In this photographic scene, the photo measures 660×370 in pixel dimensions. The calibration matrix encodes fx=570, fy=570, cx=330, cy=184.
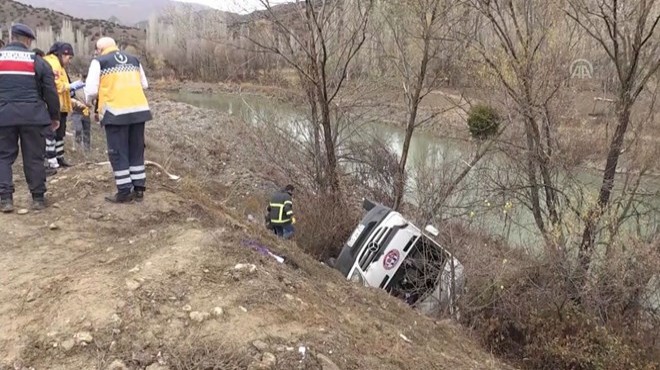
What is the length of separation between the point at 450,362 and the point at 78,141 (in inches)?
340

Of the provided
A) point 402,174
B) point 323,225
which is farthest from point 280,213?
point 402,174

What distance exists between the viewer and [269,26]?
35.6ft

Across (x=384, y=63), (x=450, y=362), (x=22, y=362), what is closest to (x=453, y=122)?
(x=384, y=63)

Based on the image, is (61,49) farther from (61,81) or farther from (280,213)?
(280,213)

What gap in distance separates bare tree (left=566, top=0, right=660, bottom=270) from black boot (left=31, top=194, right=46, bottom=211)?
7.84 metres

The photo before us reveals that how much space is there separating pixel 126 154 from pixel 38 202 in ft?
3.13

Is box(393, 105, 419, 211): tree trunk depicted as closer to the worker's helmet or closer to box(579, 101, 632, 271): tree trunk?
box(579, 101, 632, 271): tree trunk

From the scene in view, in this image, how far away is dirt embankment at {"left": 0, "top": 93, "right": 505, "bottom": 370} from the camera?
3.32 m

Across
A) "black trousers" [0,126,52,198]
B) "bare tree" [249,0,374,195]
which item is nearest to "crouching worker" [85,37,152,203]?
"black trousers" [0,126,52,198]

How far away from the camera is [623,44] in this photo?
31.5ft

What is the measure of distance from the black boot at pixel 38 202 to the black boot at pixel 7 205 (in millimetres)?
196

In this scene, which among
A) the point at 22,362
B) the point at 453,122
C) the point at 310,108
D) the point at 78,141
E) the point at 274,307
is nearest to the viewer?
the point at 22,362

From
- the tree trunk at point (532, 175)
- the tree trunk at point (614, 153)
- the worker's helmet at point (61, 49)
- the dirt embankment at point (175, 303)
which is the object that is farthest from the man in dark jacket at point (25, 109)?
the tree trunk at point (532, 175)

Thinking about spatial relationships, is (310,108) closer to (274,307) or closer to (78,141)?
(78,141)
